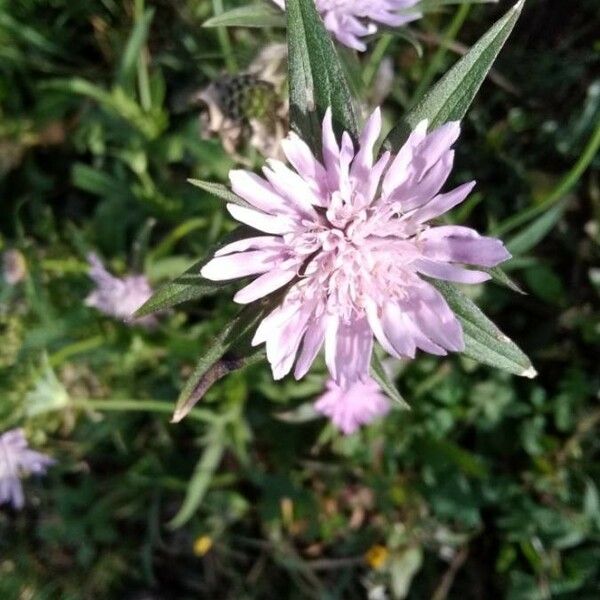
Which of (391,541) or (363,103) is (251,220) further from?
(391,541)

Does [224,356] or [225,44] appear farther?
[225,44]

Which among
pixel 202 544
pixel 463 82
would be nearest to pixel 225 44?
pixel 463 82

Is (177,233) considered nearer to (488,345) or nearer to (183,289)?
(183,289)

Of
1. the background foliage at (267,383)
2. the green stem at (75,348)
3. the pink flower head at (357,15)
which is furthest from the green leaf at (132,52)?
the pink flower head at (357,15)

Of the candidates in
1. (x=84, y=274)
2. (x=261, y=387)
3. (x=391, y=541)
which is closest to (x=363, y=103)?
(x=261, y=387)

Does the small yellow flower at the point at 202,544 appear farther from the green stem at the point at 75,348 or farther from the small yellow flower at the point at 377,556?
the green stem at the point at 75,348

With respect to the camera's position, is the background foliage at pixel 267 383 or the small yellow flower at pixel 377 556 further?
the small yellow flower at pixel 377 556

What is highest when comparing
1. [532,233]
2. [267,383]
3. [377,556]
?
[532,233]
